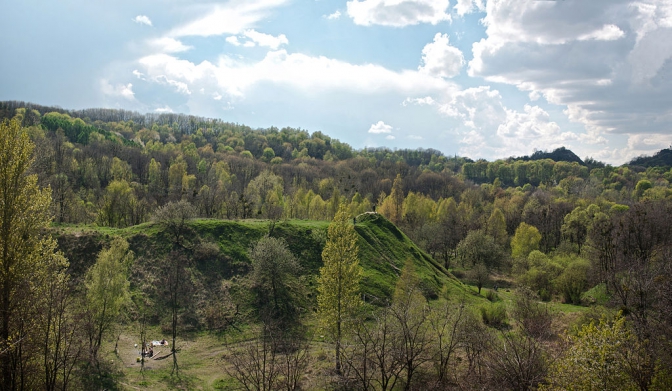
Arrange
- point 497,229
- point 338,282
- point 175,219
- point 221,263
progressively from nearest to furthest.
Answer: point 338,282, point 221,263, point 175,219, point 497,229

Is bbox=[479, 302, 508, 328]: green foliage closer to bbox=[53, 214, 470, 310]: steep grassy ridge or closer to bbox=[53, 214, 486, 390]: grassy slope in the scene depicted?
bbox=[53, 214, 486, 390]: grassy slope

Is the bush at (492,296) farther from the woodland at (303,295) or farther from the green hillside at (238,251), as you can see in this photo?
the green hillside at (238,251)

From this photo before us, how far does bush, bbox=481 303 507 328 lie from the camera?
115 feet

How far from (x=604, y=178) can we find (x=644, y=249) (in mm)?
124345

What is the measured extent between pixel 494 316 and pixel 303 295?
61.5 ft

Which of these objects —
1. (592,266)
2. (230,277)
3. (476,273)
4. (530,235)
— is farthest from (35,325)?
(530,235)

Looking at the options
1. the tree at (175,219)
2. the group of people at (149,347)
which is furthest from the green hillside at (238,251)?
the group of people at (149,347)

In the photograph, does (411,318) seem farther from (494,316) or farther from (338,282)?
(494,316)

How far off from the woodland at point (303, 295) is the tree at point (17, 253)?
2.5 inches

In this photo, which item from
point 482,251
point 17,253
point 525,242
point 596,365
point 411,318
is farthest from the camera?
point 525,242

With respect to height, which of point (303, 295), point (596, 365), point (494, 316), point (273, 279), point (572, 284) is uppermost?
point (596, 365)

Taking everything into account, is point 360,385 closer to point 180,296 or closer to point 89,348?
point 89,348

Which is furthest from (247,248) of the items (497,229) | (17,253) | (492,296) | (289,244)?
(497,229)

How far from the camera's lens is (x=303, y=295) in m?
42.0
